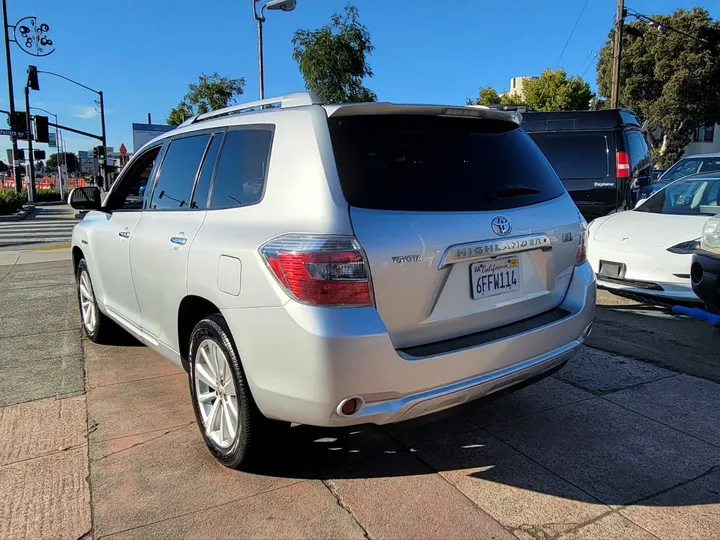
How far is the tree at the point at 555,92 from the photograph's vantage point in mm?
46469

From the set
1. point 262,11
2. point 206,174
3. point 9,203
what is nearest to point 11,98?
point 9,203

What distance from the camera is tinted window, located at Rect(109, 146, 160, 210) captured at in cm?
434

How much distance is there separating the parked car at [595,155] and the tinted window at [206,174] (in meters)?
7.21

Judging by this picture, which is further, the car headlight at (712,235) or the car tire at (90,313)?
the car tire at (90,313)

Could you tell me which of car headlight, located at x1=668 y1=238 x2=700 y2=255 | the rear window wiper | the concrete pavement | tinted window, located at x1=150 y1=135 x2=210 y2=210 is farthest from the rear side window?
tinted window, located at x1=150 y1=135 x2=210 y2=210

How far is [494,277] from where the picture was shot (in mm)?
2777

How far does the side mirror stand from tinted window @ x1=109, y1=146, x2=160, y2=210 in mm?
270

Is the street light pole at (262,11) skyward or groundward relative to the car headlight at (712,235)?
skyward

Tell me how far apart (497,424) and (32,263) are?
9.74 m

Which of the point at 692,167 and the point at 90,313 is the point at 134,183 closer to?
the point at 90,313

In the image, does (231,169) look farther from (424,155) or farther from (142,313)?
(142,313)

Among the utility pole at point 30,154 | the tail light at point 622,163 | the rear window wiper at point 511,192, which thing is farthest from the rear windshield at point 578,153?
the utility pole at point 30,154

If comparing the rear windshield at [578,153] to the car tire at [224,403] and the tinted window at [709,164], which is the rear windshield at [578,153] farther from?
the car tire at [224,403]

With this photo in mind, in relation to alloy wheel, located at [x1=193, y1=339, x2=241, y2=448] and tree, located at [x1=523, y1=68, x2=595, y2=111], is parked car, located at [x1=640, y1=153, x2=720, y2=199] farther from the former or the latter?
tree, located at [x1=523, y1=68, x2=595, y2=111]
